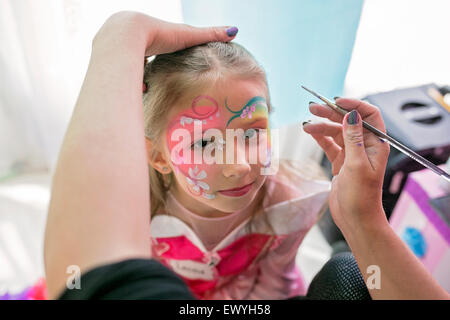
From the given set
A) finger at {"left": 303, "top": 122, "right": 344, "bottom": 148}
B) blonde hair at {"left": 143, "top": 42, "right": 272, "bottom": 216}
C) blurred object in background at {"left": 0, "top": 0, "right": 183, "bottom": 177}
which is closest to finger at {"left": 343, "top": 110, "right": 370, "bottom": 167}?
finger at {"left": 303, "top": 122, "right": 344, "bottom": 148}

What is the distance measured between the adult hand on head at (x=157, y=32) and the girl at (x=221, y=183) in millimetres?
27

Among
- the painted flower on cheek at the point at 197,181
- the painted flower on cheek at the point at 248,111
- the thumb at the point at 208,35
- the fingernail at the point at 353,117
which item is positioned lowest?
the painted flower on cheek at the point at 197,181

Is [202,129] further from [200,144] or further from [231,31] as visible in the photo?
[231,31]

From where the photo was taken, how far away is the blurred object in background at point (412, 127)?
3.53ft

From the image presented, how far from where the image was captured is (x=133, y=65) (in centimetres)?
47

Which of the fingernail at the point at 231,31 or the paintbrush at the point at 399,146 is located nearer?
the paintbrush at the point at 399,146

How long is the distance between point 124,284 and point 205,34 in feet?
1.48

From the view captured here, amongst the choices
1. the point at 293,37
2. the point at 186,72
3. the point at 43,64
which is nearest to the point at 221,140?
the point at 186,72

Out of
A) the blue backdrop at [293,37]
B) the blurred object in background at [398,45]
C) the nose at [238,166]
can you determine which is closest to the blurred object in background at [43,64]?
the blue backdrop at [293,37]

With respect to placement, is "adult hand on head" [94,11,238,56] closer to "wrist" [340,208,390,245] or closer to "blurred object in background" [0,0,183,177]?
"blurred object in background" [0,0,183,177]

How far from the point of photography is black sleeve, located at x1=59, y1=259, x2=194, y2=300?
1.08 ft

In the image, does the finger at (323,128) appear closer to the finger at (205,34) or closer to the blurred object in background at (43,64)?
the finger at (205,34)

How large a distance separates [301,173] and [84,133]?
698mm
